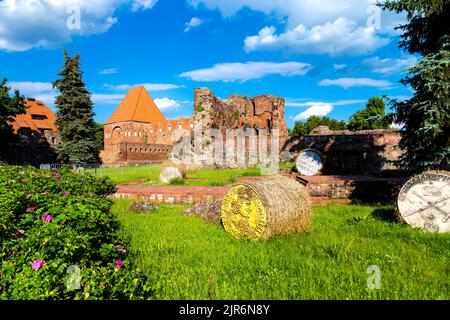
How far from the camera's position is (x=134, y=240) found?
15.9 ft

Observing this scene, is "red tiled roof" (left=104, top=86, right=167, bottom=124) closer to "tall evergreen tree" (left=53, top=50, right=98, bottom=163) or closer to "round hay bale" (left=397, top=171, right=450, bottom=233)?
"tall evergreen tree" (left=53, top=50, right=98, bottom=163)

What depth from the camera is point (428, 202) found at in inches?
202

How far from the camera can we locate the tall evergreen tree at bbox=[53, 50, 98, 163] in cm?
3094

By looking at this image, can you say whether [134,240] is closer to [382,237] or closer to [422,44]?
[382,237]

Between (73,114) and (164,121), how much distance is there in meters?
26.8

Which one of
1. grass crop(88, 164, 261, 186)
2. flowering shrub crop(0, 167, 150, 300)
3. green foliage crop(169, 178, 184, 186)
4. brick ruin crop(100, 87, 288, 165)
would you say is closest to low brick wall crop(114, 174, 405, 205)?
grass crop(88, 164, 261, 186)

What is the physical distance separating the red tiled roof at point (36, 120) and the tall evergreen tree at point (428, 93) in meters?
43.4

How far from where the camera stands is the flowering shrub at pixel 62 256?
231cm

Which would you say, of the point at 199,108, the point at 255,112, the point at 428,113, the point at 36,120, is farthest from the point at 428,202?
the point at 36,120

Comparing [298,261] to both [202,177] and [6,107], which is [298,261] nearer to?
[202,177]

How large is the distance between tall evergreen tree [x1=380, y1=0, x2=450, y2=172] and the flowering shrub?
6841 mm

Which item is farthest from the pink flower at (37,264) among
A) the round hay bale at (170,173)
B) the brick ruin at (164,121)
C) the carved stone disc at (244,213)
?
the brick ruin at (164,121)

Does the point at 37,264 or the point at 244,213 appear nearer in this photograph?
the point at 37,264
